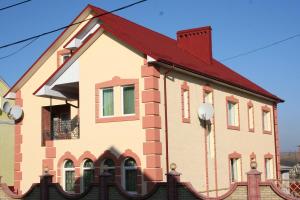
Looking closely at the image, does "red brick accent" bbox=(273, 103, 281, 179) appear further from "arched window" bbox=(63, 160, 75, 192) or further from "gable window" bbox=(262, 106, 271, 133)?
"arched window" bbox=(63, 160, 75, 192)

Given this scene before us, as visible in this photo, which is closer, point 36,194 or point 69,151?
point 36,194

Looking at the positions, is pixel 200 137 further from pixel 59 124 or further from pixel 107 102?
pixel 59 124

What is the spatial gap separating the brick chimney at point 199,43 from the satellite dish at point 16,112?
8615 millimetres

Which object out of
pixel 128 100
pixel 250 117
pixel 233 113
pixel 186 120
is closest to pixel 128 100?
pixel 128 100

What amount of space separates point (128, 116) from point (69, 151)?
10.6ft

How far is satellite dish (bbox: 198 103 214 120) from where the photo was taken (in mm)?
21328

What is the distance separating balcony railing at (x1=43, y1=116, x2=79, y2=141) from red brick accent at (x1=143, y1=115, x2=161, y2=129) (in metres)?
3.87

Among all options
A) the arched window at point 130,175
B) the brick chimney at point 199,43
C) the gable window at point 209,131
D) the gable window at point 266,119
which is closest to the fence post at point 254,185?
the arched window at point 130,175

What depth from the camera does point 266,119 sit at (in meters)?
30.0

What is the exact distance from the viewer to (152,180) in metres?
18.6

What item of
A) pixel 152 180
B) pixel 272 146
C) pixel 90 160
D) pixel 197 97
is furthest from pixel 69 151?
pixel 272 146

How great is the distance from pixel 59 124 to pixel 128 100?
4503 millimetres

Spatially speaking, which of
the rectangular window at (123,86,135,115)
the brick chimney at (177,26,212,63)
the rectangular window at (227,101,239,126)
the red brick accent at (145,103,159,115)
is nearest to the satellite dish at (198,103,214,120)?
the red brick accent at (145,103,159,115)

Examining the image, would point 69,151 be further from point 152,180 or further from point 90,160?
point 152,180
